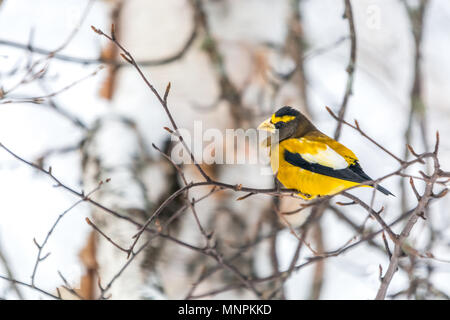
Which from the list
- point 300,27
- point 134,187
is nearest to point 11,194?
point 134,187

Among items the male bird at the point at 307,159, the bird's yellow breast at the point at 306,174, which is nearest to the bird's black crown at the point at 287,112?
the male bird at the point at 307,159

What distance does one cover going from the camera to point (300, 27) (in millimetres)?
3656

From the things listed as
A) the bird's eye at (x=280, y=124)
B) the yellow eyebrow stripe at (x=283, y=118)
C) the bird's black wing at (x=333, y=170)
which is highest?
the bird's eye at (x=280, y=124)

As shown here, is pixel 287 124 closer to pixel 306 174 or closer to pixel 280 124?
pixel 280 124

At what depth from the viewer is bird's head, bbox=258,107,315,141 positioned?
5.54 ft

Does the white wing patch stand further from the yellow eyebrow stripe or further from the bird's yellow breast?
the yellow eyebrow stripe

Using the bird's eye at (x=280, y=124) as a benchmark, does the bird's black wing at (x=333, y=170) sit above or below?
below

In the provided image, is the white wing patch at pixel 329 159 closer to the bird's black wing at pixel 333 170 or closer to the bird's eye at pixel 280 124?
the bird's black wing at pixel 333 170

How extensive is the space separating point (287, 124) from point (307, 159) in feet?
0.45

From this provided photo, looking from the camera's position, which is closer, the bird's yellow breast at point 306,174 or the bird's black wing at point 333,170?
the bird's black wing at point 333,170

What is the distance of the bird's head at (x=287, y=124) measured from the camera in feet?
5.54

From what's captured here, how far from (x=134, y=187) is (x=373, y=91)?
3785mm

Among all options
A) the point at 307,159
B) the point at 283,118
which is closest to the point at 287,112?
the point at 283,118

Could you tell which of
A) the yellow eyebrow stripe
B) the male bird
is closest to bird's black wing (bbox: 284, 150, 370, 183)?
the male bird
